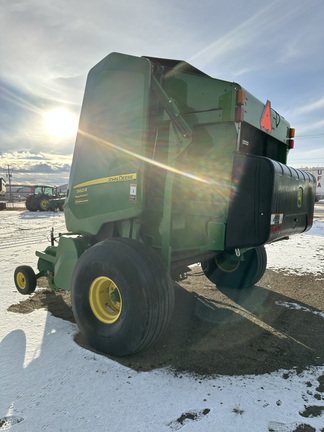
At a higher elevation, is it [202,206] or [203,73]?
[203,73]

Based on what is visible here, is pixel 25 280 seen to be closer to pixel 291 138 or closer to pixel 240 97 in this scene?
pixel 240 97

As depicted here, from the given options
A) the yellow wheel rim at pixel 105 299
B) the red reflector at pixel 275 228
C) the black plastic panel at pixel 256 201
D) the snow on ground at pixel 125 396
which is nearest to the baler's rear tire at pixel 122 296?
the yellow wheel rim at pixel 105 299

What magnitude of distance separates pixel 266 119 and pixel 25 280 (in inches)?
146

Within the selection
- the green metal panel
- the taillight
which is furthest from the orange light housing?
the taillight

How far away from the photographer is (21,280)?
4.39 metres

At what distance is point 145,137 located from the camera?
317cm

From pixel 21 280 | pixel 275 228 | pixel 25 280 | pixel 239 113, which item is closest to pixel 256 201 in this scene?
pixel 275 228

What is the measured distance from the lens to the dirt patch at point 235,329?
2.82 m

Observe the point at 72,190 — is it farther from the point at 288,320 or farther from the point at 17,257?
the point at 17,257

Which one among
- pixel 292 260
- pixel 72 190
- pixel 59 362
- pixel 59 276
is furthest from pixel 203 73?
pixel 292 260

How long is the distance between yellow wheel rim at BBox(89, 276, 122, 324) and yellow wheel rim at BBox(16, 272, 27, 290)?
169cm

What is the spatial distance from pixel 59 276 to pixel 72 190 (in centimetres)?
107

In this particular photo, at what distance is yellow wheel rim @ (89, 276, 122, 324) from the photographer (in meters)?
3.06

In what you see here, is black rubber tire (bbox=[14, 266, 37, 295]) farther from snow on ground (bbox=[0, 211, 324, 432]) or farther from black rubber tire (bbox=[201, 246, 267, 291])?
black rubber tire (bbox=[201, 246, 267, 291])
